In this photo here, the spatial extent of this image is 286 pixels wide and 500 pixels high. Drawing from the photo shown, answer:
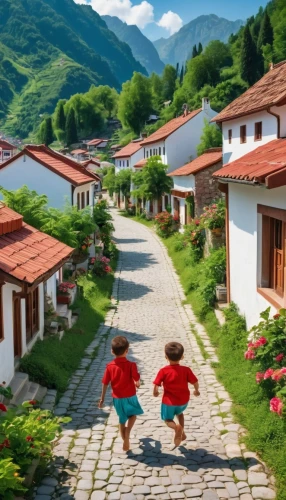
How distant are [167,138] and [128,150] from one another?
2397 centimetres

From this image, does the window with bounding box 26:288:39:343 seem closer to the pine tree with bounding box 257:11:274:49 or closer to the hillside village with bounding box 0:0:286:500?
the hillside village with bounding box 0:0:286:500

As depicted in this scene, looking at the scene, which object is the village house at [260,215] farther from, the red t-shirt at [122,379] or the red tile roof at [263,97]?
the red t-shirt at [122,379]

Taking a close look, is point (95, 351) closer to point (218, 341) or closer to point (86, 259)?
point (218, 341)

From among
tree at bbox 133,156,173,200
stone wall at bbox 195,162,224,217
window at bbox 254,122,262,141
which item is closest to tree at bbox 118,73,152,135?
tree at bbox 133,156,173,200

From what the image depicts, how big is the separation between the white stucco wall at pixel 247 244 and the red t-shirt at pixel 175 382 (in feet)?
8.95

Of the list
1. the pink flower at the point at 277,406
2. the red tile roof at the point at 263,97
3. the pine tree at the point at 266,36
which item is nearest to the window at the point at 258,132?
the red tile roof at the point at 263,97

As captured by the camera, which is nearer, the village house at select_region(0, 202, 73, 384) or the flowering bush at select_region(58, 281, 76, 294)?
the village house at select_region(0, 202, 73, 384)

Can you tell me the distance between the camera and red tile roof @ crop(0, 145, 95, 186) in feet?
70.4

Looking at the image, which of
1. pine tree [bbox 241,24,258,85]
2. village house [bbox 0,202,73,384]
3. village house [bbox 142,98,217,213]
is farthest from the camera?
pine tree [bbox 241,24,258,85]

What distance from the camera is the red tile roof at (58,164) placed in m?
21.4

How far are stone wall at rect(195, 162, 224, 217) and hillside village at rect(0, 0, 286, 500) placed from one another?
2.87m

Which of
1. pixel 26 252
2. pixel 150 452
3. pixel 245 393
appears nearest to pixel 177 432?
pixel 150 452

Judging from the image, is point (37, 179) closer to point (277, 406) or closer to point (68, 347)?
point (68, 347)

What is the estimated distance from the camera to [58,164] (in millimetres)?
23047
